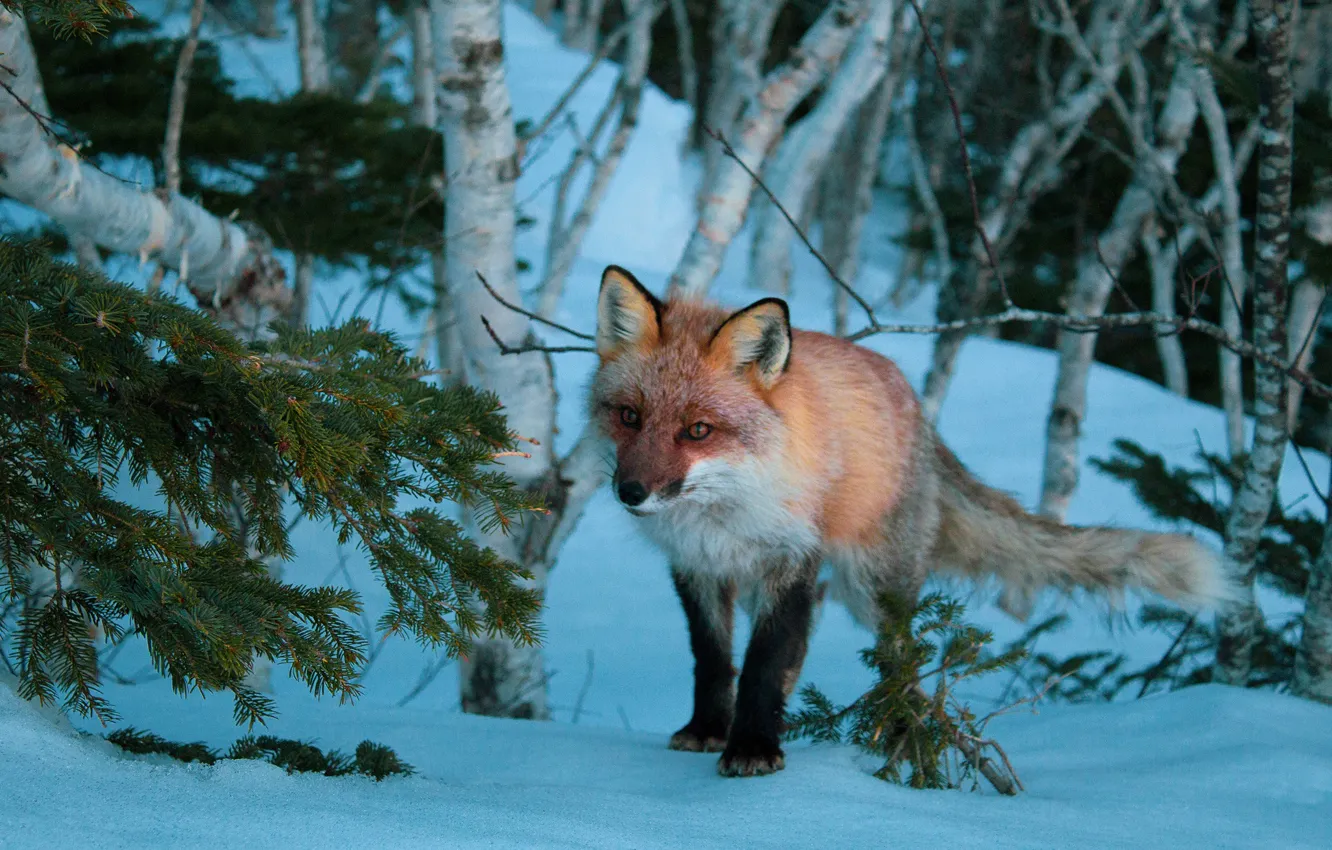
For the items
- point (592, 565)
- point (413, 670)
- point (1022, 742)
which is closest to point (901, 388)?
point (1022, 742)

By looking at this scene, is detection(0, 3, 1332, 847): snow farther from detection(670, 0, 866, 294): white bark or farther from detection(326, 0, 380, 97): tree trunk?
detection(326, 0, 380, 97): tree trunk

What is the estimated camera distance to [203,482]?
8.93 ft

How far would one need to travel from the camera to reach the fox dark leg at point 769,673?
131 inches

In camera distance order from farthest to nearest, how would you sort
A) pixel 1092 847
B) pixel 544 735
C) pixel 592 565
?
pixel 592 565
pixel 544 735
pixel 1092 847

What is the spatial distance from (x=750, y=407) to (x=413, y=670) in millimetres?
4909

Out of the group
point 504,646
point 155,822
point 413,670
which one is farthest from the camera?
point 413,670

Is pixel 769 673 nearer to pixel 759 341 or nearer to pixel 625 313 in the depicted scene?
pixel 759 341

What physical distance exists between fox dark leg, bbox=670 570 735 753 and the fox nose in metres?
0.77

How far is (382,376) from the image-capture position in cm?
277

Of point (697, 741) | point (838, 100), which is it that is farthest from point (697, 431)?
point (838, 100)

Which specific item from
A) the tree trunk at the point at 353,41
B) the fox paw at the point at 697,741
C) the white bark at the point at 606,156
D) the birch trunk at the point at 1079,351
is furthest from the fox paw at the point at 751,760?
the tree trunk at the point at 353,41

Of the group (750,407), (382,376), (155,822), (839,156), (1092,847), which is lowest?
(155,822)

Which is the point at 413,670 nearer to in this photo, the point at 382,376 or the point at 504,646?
the point at 504,646

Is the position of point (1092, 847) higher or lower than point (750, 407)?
lower
